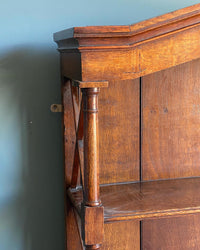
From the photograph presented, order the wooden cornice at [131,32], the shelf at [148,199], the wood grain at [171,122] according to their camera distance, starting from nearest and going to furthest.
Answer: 1. the wooden cornice at [131,32]
2. the shelf at [148,199]
3. the wood grain at [171,122]

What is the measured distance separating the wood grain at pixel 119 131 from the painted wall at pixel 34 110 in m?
0.17

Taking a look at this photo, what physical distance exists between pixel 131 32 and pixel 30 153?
0.71 metres

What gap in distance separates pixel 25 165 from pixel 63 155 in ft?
0.50

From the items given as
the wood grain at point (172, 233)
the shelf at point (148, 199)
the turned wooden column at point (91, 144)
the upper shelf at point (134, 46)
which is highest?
the upper shelf at point (134, 46)

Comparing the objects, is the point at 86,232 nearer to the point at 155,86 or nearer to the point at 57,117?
the point at 57,117

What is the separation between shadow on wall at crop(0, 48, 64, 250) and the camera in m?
1.52

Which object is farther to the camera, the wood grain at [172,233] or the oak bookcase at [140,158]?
the wood grain at [172,233]

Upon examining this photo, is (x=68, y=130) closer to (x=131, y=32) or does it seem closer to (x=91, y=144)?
(x=91, y=144)

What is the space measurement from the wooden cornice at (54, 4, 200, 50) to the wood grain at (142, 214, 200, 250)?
2.71ft

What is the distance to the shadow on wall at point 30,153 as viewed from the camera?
152 centimetres

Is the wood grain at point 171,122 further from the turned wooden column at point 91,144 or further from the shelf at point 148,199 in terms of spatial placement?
the turned wooden column at point 91,144

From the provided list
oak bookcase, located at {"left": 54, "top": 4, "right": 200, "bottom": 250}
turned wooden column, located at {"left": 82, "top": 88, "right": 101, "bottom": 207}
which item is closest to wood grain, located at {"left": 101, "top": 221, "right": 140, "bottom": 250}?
oak bookcase, located at {"left": 54, "top": 4, "right": 200, "bottom": 250}

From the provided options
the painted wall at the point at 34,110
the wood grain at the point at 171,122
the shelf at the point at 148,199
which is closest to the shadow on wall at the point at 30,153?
the painted wall at the point at 34,110

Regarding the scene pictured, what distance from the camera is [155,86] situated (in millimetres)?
1591
